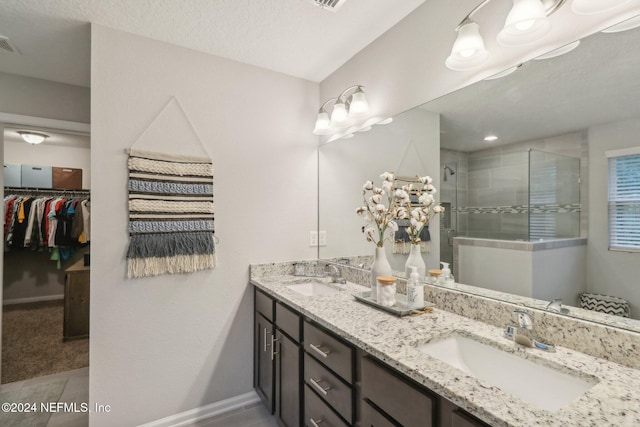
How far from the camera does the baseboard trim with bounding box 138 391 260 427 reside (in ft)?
6.39

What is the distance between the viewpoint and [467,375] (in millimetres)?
886

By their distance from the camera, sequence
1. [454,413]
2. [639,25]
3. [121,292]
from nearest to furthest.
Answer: [454,413], [639,25], [121,292]

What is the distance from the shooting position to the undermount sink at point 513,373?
3.07 feet

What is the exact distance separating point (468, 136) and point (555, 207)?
0.51 meters

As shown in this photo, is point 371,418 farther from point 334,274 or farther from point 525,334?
point 334,274

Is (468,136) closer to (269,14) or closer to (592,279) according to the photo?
(592,279)

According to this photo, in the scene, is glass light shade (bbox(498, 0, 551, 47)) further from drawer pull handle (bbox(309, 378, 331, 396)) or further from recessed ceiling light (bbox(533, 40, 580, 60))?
drawer pull handle (bbox(309, 378, 331, 396))

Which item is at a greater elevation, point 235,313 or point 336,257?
point 336,257

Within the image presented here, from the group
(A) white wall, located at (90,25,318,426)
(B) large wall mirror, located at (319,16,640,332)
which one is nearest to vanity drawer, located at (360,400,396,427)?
(B) large wall mirror, located at (319,16,640,332)

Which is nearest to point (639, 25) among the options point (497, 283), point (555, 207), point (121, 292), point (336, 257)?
point (555, 207)

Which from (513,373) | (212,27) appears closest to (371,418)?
(513,373)

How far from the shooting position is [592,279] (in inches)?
43.3

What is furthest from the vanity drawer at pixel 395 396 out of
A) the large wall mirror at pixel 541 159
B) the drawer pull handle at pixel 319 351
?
the large wall mirror at pixel 541 159

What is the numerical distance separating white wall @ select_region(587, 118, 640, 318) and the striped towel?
1.98 m
